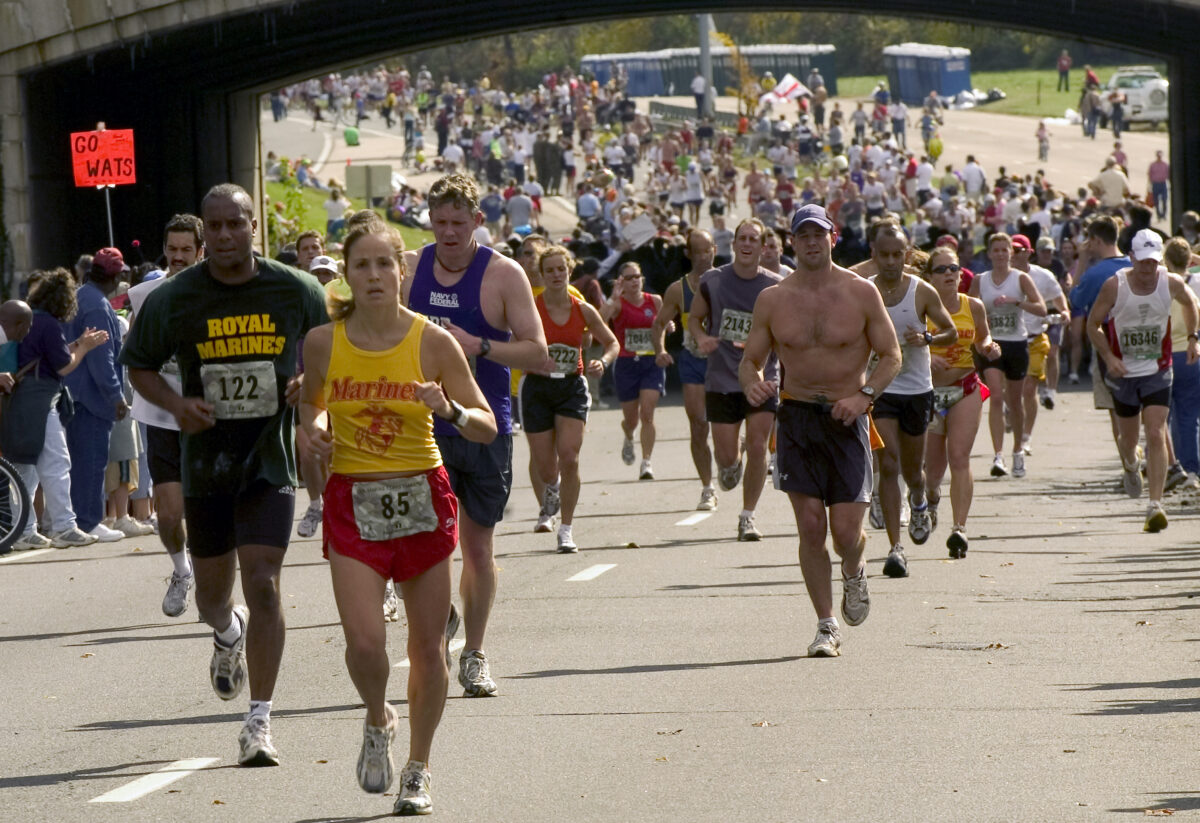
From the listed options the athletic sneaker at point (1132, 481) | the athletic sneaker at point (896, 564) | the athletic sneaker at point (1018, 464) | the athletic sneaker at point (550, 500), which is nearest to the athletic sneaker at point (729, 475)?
the athletic sneaker at point (550, 500)

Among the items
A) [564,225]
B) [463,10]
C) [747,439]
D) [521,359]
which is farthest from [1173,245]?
[564,225]

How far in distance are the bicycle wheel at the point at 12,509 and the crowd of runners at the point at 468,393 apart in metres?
0.33

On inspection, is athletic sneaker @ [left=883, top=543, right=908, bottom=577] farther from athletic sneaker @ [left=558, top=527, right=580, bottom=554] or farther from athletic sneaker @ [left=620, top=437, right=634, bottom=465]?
athletic sneaker @ [left=620, top=437, right=634, bottom=465]

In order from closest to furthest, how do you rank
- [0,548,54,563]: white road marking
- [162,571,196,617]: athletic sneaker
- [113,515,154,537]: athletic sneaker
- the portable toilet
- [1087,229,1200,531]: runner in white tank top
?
[162,571,196,617]: athletic sneaker → [1087,229,1200,531]: runner in white tank top → [0,548,54,563]: white road marking → [113,515,154,537]: athletic sneaker → the portable toilet

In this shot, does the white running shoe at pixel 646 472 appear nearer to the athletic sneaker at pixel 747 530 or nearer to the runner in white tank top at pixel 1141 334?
the athletic sneaker at pixel 747 530

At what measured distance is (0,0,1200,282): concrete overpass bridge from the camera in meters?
26.9

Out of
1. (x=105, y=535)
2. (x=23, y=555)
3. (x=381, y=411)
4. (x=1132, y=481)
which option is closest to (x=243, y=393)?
(x=381, y=411)

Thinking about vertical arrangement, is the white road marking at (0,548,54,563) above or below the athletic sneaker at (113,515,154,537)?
above

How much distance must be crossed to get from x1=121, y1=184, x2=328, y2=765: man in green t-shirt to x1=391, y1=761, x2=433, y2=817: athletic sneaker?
3.17 feet

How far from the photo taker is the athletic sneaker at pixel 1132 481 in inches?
632

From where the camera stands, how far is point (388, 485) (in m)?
6.50

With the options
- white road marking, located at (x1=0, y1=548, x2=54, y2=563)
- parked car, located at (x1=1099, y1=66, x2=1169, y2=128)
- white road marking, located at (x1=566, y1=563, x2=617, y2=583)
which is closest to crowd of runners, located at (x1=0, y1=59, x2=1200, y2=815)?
white road marking, located at (x1=0, y1=548, x2=54, y2=563)

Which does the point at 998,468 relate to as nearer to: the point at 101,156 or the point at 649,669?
the point at 101,156

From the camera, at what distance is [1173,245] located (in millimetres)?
15852
